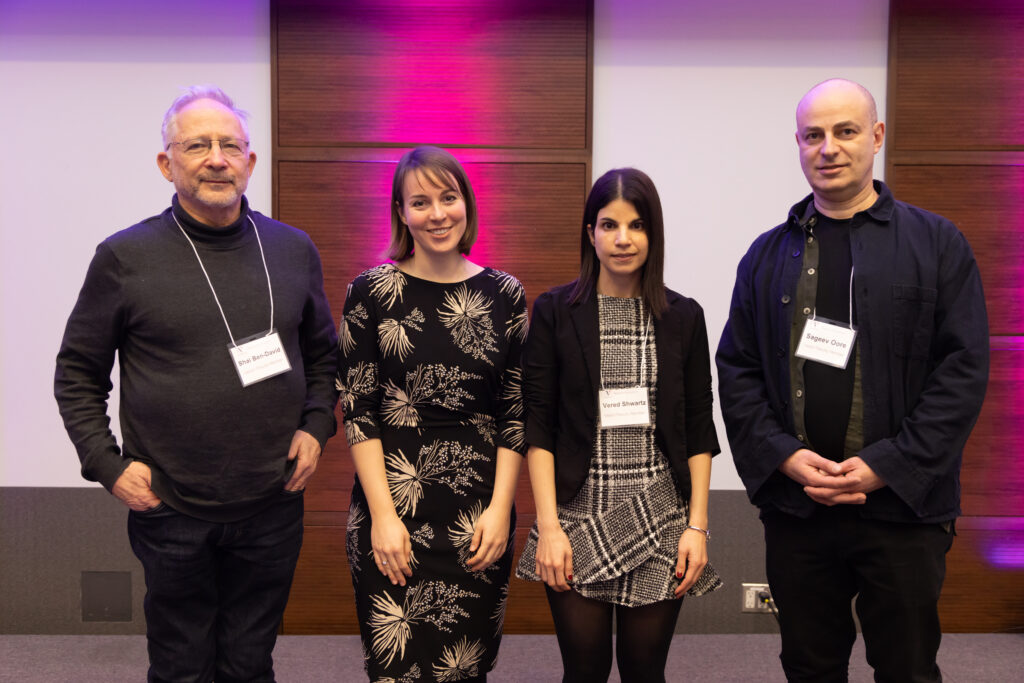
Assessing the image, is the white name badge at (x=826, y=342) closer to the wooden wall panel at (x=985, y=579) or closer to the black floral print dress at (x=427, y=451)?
the black floral print dress at (x=427, y=451)

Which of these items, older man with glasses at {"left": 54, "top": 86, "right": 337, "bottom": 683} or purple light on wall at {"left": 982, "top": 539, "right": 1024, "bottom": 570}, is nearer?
older man with glasses at {"left": 54, "top": 86, "right": 337, "bottom": 683}

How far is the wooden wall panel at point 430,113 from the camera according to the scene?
2.98 metres

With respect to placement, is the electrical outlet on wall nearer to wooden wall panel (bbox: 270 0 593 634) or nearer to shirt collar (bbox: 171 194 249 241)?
wooden wall panel (bbox: 270 0 593 634)

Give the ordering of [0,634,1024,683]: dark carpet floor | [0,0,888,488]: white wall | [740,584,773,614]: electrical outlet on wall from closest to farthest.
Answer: [0,634,1024,683]: dark carpet floor
[0,0,888,488]: white wall
[740,584,773,614]: electrical outlet on wall

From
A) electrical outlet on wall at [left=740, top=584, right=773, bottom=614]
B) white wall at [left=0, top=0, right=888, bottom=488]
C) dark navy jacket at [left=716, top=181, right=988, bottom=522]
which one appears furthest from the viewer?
electrical outlet on wall at [left=740, top=584, right=773, bottom=614]

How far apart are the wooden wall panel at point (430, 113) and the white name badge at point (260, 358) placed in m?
1.24

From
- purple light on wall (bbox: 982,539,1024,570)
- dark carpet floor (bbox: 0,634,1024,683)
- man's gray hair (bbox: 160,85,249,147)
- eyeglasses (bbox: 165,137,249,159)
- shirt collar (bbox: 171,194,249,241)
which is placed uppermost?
man's gray hair (bbox: 160,85,249,147)

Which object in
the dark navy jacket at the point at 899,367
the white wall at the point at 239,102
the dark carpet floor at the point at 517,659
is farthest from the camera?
the white wall at the point at 239,102

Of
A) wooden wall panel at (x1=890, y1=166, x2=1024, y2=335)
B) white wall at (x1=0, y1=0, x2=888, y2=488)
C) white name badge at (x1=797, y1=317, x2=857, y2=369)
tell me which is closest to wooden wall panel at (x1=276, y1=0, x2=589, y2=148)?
white wall at (x1=0, y1=0, x2=888, y2=488)

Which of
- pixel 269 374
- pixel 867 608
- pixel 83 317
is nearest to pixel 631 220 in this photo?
pixel 269 374

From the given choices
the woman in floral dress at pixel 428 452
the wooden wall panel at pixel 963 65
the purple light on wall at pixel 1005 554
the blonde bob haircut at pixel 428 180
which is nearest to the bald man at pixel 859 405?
the woman in floral dress at pixel 428 452

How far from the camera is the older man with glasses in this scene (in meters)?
1.77

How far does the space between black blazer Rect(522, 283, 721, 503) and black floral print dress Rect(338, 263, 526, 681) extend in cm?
9

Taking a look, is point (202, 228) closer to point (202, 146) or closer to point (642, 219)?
point (202, 146)
